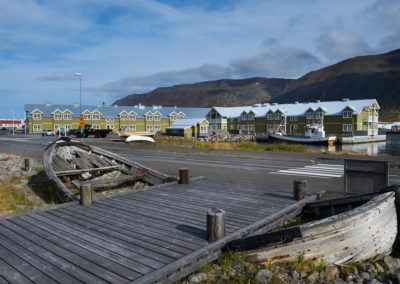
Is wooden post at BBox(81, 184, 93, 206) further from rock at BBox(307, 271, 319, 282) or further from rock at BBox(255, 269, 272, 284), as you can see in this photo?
rock at BBox(307, 271, 319, 282)

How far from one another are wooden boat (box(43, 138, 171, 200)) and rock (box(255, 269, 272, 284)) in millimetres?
6873

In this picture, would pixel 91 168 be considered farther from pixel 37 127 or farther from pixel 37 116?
pixel 37 127

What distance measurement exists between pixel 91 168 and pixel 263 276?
10.2m

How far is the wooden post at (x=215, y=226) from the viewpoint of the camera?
5.59m

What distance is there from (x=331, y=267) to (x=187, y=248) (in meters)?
2.53

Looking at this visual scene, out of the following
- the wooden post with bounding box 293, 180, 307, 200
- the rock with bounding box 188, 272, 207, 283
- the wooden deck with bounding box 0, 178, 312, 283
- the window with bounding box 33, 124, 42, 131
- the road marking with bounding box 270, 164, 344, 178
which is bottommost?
the rock with bounding box 188, 272, 207, 283

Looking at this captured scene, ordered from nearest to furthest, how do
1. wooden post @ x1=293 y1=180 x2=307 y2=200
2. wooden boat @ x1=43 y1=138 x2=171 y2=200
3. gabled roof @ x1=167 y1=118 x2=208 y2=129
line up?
wooden post @ x1=293 y1=180 x2=307 y2=200 < wooden boat @ x1=43 y1=138 x2=171 y2=200 < gabled roof @ x1=167 y1=118 x2=208 y2=129

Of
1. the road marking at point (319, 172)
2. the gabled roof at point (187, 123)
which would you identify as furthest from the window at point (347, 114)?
the road marking at point (319, 172)

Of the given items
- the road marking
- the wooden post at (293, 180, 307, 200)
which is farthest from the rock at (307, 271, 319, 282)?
the road marking

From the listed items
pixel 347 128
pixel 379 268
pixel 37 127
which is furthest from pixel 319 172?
pixel 37 127

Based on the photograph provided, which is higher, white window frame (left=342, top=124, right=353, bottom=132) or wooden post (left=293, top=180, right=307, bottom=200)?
white window frame (left=342, top=124, right=353, bottom=132)

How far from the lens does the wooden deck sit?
14.8 feet

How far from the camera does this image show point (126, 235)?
594cm

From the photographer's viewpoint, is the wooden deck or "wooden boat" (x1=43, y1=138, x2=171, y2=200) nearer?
the wooden deck
